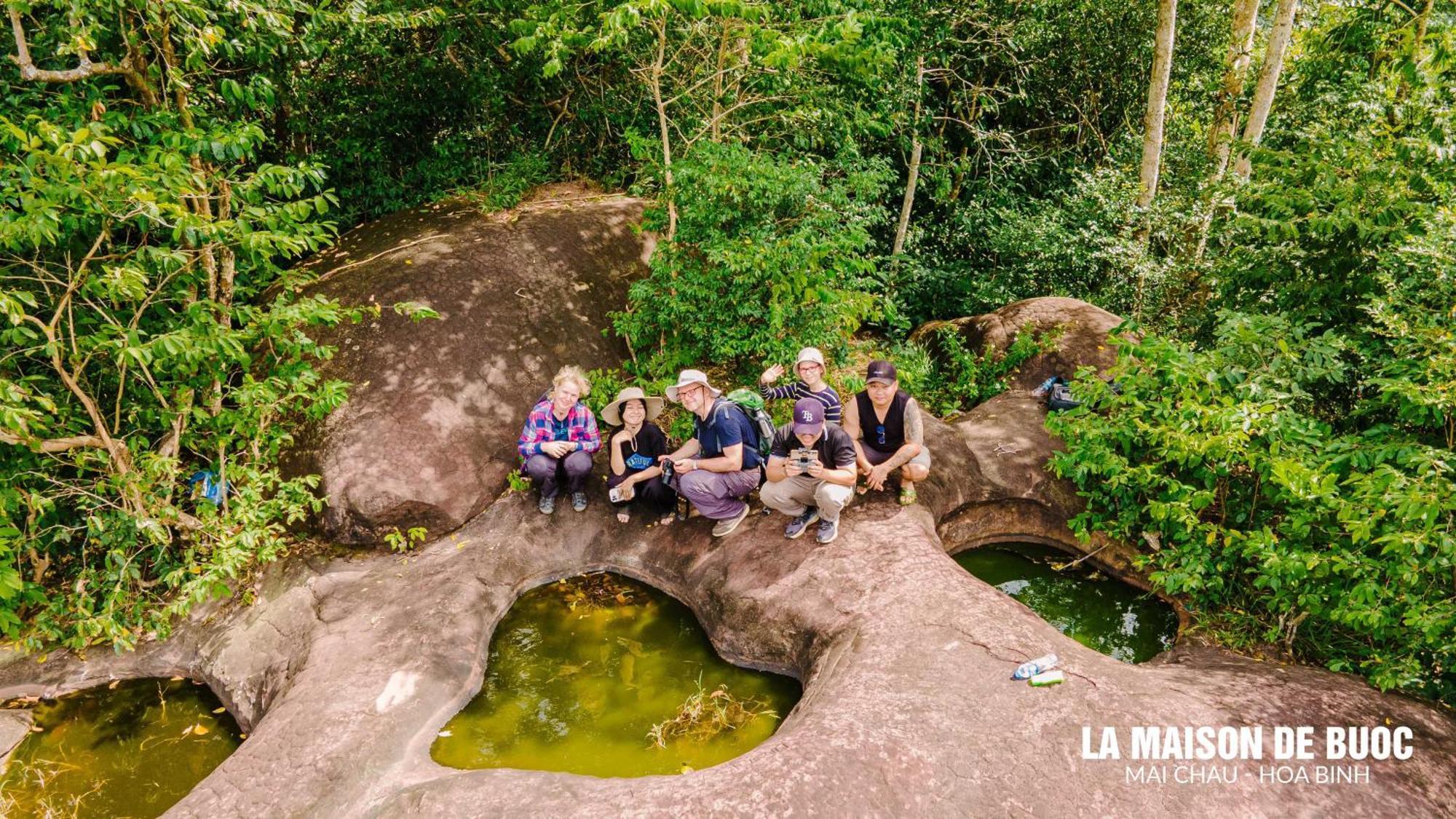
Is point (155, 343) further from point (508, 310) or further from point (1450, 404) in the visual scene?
point (1450, 404)

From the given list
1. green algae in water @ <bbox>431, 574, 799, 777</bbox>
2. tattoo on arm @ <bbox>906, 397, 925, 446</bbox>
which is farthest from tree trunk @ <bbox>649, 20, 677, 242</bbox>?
green algae in water @ <bbox>431, 574, 799, 777</bbox>

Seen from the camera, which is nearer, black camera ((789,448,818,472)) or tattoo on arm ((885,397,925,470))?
black camera ((789,448,818,472))

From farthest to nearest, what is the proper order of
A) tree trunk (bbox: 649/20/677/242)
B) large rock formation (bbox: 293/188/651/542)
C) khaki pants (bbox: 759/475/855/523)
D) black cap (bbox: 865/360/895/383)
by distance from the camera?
tree trunk (bbox: 649/20/677/242), large rock formation (bbox: 293/188/651/542), black cap (bbox: 865/360/895/383), khaki pants (bbox: 759/475/855/523)

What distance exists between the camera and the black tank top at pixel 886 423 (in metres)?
6.29

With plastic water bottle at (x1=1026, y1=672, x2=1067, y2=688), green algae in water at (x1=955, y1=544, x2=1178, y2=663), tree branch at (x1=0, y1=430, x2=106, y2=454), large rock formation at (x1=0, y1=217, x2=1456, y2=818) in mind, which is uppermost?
tree branch at (x1=0, y1=430, x2=106, y2=454)

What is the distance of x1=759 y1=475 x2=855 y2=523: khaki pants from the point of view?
5.91 metres

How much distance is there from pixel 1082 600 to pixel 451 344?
656 centimetres

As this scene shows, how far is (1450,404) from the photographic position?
14.7 feet

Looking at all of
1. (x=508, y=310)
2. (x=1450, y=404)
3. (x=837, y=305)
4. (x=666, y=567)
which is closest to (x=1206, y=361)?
(x=1450, y=404)

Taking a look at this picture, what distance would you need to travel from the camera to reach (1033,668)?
4.45 meters

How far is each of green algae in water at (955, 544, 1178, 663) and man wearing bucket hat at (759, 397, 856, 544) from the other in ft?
5.56

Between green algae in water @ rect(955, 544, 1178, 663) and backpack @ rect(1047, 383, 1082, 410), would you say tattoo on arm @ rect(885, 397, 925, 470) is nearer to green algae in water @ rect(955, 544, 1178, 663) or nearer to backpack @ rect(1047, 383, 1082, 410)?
green algae in water @ rect(955, 544, 1178, 663)

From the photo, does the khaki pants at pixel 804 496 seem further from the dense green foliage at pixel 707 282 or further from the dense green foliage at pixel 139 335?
the dense green foliage at pixel 139 335

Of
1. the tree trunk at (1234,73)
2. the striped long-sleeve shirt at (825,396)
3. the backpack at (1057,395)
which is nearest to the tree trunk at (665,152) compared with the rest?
the striped long-sleeve shirt at (825,396)
